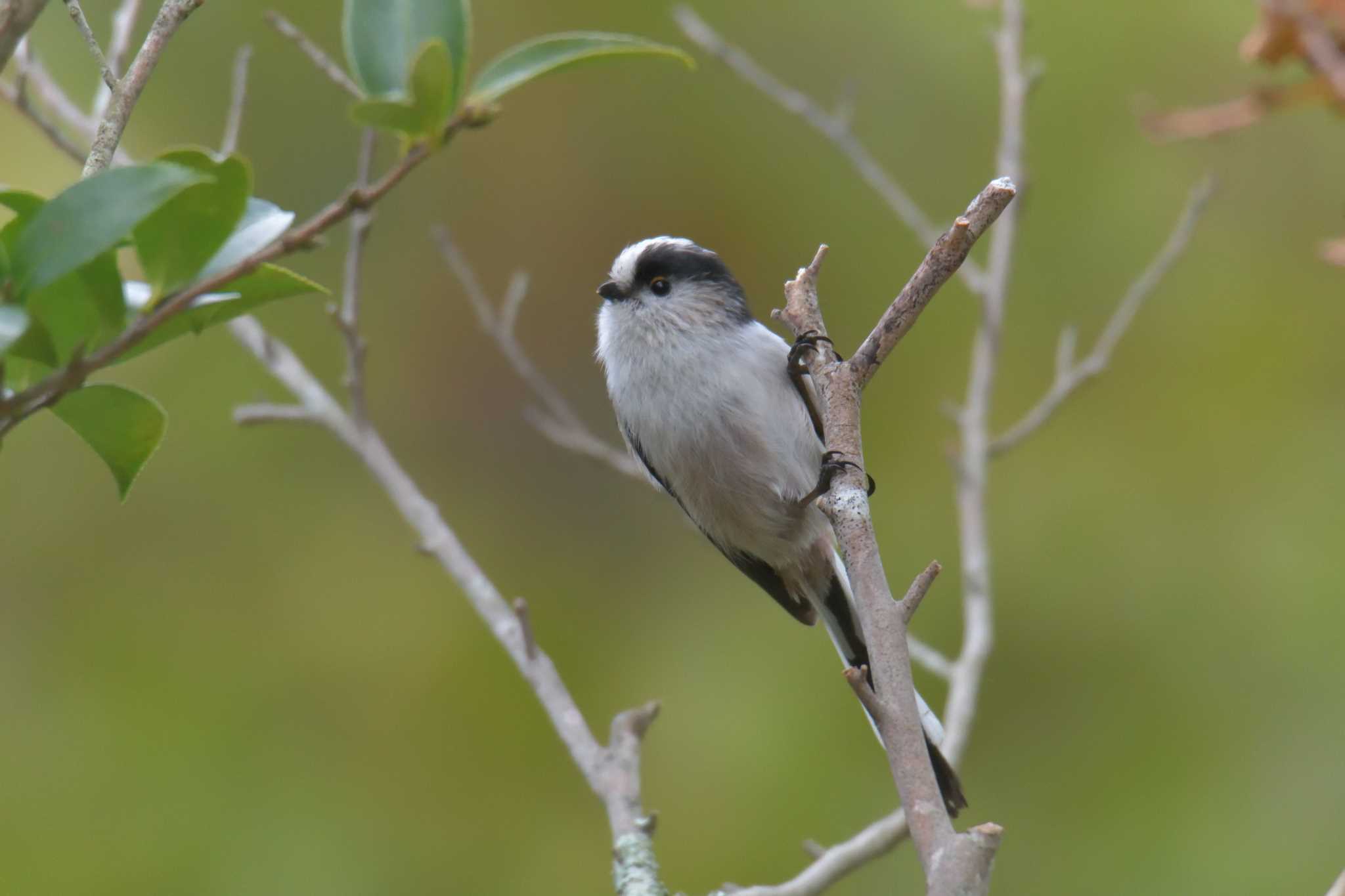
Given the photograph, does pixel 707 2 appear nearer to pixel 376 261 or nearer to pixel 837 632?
pixel 376 261

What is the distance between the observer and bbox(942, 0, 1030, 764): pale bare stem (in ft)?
6.50

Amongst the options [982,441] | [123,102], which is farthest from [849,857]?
[123,102]

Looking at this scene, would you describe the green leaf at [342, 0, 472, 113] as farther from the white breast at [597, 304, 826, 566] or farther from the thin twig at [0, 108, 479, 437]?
the white breast at [597, 304, 826, 566]

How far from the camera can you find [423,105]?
2.56 ft

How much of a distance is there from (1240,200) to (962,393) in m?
0.79

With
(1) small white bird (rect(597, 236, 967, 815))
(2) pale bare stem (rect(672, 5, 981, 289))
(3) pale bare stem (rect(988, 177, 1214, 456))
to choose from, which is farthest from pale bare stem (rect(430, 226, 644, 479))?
(3) pale bare stem (rect(988, 177, 1214, 456))

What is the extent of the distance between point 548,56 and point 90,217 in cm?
29

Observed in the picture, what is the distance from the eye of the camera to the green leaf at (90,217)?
0.73 m

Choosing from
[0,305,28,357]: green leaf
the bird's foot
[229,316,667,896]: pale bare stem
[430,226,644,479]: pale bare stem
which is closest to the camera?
[0,305,28,357]: green leaf

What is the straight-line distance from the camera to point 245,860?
2887mm

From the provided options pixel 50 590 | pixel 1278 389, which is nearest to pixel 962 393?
pixel 1278 389

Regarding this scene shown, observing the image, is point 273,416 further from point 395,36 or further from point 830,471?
point 395,36

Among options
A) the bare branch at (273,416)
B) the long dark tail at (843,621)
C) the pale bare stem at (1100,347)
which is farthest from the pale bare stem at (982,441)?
the bare branch at (273,416)

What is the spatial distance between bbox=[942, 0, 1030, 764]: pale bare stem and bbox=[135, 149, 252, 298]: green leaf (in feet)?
4.39
